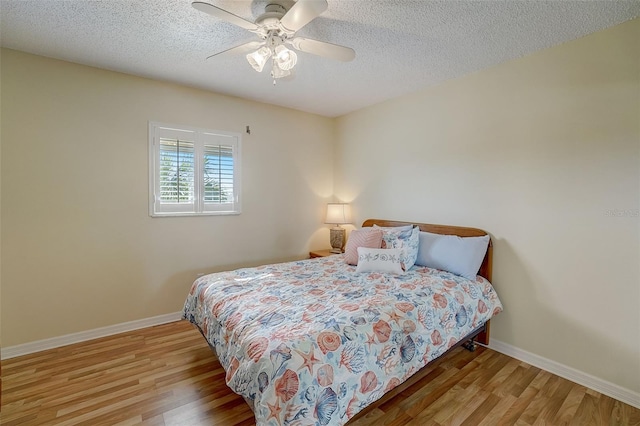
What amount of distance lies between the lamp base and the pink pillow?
810mm

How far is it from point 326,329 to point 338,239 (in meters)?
2.45

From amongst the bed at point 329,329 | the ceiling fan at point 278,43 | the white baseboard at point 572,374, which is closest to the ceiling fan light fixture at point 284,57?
the ceiling fan at point 278,43

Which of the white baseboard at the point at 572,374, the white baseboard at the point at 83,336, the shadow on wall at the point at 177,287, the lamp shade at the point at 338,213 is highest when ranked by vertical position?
the lamp shade at the point at 338,213

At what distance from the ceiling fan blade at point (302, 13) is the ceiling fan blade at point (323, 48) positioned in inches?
6.4

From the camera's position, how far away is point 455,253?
2600mm

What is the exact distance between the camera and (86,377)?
2133mm

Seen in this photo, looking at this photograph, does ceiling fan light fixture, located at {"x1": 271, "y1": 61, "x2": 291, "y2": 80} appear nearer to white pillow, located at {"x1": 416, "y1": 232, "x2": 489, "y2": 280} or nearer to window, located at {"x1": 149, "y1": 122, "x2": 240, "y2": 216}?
window, located at {"x1": 149, "y1": 122, "x2": 240, "y2": 216}

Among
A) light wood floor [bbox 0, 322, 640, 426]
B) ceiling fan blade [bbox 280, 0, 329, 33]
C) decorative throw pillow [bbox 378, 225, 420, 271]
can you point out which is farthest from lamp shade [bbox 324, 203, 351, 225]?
ceiling fan blade [bbox 280, 0, 329, 33]

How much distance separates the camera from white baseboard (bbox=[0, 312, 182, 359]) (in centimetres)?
241

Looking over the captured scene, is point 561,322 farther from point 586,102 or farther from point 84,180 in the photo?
point 84,180

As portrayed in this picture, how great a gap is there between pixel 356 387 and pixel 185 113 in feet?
10.1

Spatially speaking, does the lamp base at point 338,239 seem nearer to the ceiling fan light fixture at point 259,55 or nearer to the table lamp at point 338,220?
the table lamp at point 338,220

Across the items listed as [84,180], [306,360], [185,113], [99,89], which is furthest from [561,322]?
[99,89]

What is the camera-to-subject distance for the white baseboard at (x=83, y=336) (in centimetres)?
241
